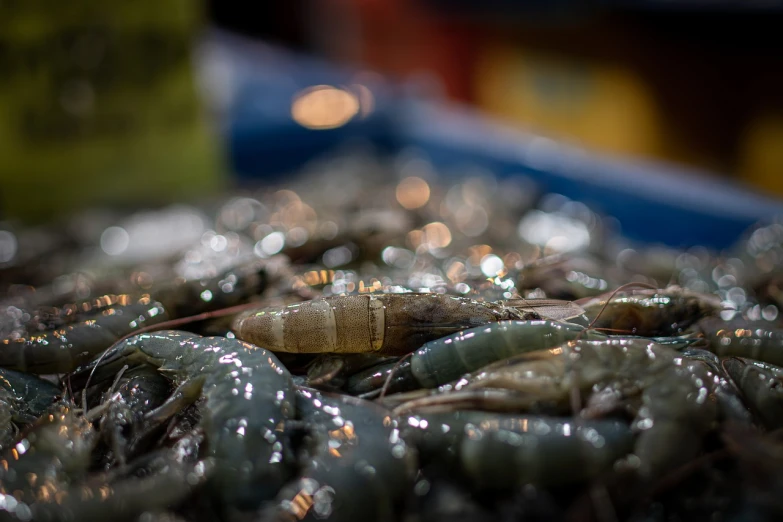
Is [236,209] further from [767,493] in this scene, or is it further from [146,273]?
[767,493]

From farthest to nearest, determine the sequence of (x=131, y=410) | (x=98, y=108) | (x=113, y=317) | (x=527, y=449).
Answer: (x=98, y=108) < (x=113, y=317) < (x=131, y=410) < (x=527, y=449)

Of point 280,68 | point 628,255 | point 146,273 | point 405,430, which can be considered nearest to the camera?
point 405,430

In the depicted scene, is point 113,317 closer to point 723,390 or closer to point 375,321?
point 375,321

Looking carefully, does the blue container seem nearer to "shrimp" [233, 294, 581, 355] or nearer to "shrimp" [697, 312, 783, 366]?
"shrimp" [697, 312, 783, 366]

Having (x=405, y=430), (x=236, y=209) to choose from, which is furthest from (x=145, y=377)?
(x=236, y=209)

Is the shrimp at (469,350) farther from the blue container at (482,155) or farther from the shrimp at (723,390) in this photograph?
the blue container at (482,155)

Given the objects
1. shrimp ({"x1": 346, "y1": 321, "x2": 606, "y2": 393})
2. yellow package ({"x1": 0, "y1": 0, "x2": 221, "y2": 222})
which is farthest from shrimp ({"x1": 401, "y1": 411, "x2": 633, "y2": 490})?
yellow package ({"x1": 0, "y1": 0, "x2": 221, "y2": 222})

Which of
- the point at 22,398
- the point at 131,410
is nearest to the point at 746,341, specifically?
the point at 131,410
